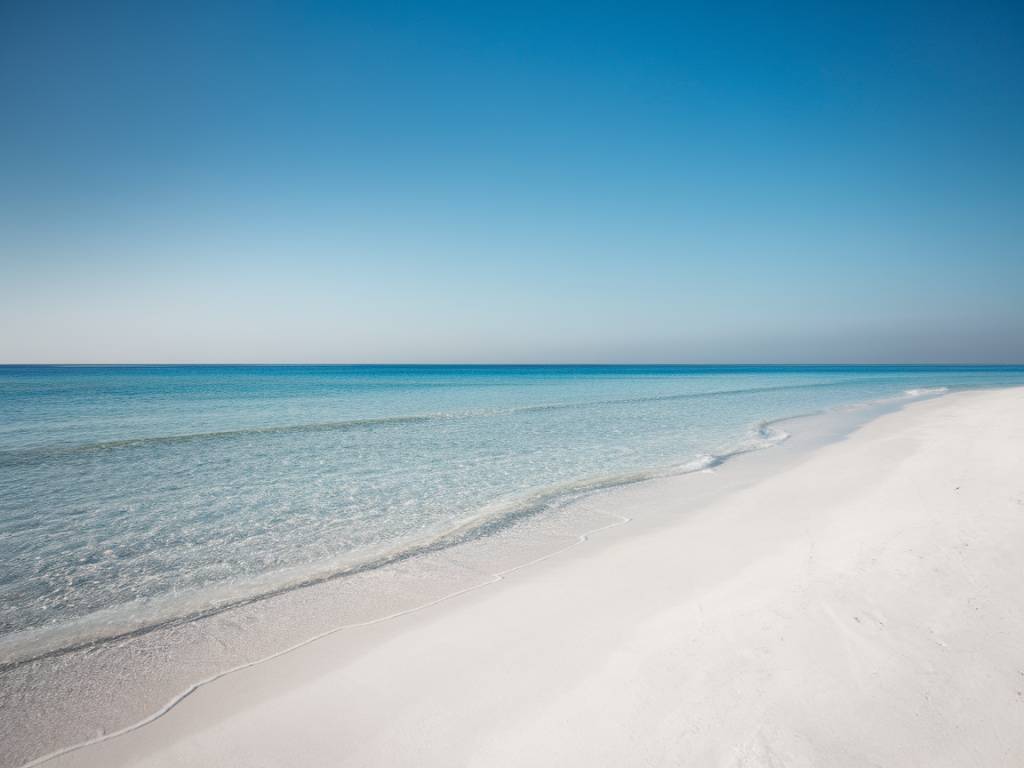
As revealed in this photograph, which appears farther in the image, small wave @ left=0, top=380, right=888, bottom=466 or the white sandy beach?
small wave @ left=0, top=380, right=888, bottom=466

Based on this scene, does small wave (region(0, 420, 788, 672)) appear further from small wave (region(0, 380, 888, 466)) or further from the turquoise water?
small wave (region(0, 380, 888, 466))

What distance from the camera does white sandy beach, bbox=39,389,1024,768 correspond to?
2.83 m

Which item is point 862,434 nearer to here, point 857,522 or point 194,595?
point 857,522

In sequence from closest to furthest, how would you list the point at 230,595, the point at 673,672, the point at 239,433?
the point at 673,672
the point at 230,595
the point at 239,433

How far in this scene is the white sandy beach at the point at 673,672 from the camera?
111 inches

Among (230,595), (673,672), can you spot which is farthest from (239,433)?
(673,672)

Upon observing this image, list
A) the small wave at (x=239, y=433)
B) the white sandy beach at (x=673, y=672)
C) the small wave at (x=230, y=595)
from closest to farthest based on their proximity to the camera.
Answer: the white sandy beach at (x=673, y=672), the small wave at (x=230, y=595), the small wave at (x=239, y=433)

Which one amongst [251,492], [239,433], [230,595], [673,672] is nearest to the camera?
[673,672]

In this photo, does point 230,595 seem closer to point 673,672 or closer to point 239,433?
point 673,672

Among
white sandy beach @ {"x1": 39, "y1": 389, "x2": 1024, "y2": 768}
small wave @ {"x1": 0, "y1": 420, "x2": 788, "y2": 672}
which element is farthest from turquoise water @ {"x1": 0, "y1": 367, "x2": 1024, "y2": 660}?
white sandy beach @ {"x1": 39, "y1": 389, "x2": 1024, "y2": 768}

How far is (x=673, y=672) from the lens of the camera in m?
3.44

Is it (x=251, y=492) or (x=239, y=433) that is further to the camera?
(x=239, y=433)

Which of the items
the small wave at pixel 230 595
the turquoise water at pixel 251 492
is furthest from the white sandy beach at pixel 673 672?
the turquoise water at pixel 251 492

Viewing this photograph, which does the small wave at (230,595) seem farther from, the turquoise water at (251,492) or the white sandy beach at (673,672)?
the white sandy beach at (673,672)
